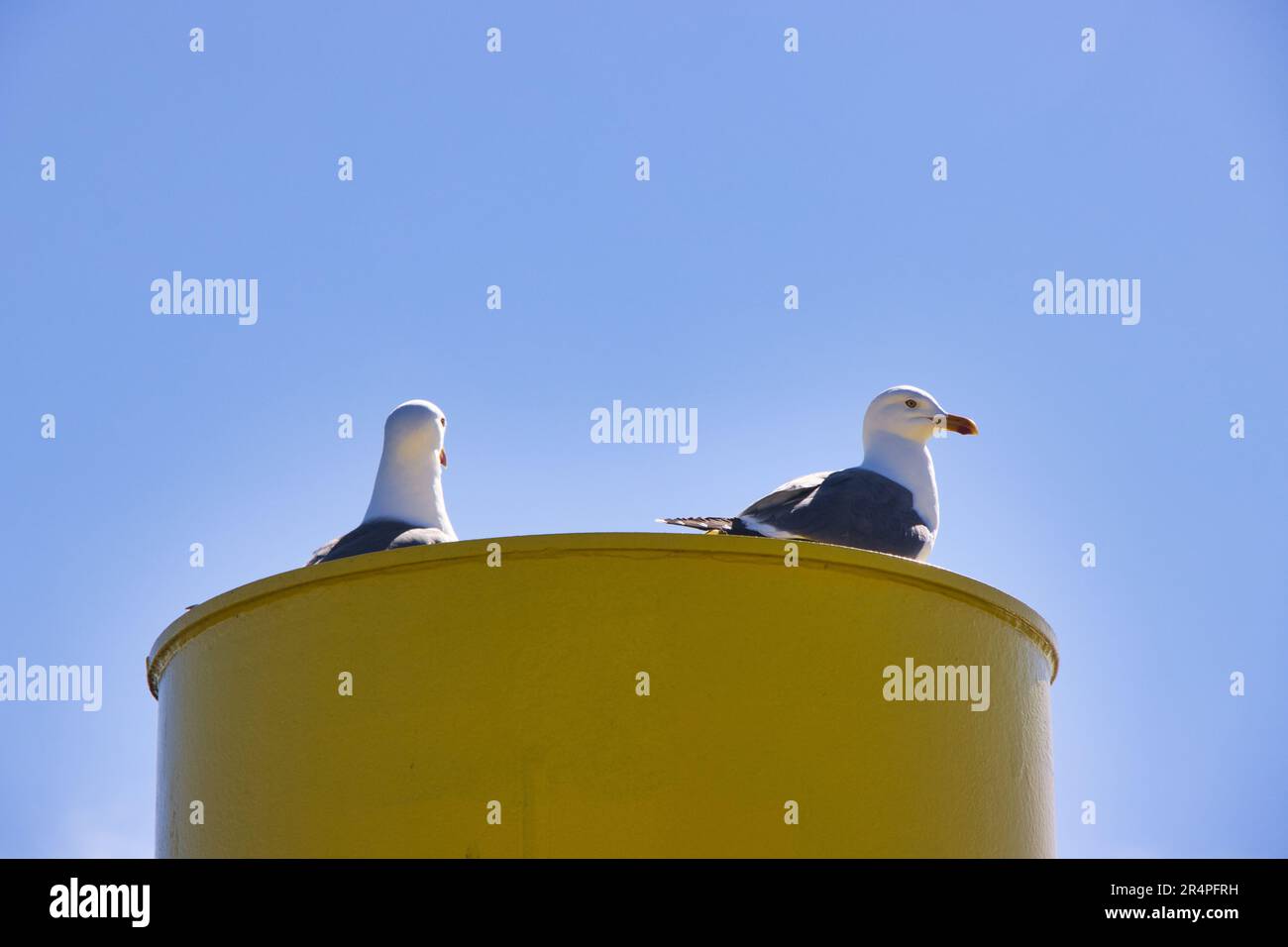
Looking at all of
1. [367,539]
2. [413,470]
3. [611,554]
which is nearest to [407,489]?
[413,470]

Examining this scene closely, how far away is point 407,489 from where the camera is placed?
12242 millimetres

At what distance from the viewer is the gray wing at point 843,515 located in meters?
10.4

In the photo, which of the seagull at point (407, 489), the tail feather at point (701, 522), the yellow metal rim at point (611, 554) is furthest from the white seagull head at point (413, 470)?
the yellow metal rim at point (611, 554)

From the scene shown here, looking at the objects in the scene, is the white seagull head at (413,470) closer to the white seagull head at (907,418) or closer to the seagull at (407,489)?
the seagull at (407,489)

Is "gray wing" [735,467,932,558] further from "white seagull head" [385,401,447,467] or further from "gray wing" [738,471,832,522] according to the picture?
"white seagull head" [385,401,447,467]

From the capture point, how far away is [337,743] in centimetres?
659

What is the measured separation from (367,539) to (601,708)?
17.3 ft

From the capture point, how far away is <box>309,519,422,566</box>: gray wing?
11.2 meters

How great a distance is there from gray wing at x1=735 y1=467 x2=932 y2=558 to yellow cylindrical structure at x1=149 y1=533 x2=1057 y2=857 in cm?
340

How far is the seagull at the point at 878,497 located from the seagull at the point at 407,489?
1856mm
